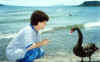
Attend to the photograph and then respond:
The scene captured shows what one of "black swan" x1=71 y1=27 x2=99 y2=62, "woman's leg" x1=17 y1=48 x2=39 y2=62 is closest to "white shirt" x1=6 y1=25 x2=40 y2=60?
"woman's leg" x1=17 y1=48 x2=39 y2=62

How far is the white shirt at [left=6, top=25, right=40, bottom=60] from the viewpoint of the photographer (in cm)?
97

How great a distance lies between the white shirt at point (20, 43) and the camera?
0.97 m

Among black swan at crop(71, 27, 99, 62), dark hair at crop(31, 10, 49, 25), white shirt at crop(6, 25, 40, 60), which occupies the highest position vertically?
dark hair at crop(31, 10, 49, 25)

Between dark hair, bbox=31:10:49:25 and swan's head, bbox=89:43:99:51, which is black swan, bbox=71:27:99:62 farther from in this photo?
dark hair, bbox=31:10:49:25

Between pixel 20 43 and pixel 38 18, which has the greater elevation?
pixel 38 18

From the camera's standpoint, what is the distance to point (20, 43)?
0.98m

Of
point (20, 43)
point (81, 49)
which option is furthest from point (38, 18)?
point (81, 49)

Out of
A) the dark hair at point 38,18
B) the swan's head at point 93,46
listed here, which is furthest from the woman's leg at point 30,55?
the swan's head at point 93,46

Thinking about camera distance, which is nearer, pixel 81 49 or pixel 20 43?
pixel 20 43

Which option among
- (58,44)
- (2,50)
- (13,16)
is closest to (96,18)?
(58,44)

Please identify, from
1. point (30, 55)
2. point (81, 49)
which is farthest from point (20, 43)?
point (81, 49)

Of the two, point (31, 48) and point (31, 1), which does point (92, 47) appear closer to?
point (31, 48)

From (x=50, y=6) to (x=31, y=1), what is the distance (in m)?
0.16

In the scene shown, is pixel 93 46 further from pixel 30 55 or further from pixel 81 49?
pixel 30 55
